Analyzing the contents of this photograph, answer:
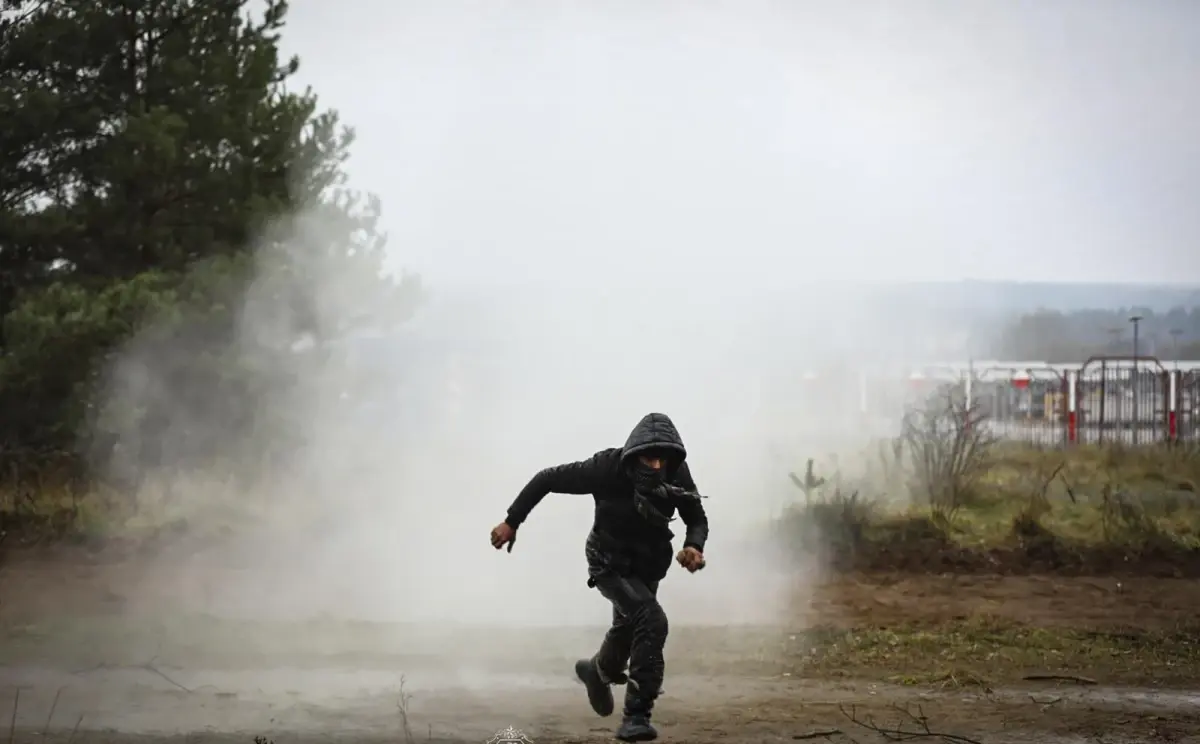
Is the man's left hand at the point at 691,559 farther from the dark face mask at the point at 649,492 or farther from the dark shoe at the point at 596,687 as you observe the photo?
the dark shoe at the point at 596,687

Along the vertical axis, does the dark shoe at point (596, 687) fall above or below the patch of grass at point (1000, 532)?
below

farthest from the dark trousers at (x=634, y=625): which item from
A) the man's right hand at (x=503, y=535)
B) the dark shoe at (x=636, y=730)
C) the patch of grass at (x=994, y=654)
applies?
the patch of grass at (x=994, y=654)

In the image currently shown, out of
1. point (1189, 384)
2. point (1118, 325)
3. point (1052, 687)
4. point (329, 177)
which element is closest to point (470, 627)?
point (1052, 687)

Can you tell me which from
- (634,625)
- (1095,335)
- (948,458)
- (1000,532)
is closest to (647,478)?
(634,625)

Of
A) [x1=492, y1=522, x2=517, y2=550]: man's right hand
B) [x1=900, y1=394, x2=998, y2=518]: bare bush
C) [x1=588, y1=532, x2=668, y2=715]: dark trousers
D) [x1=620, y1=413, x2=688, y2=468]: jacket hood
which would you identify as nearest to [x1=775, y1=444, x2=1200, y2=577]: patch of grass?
[x1=900, y1=394, x2=998, y2=518]: bare bush

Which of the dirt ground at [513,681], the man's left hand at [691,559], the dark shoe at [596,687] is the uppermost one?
the man's left hand at [691,559]

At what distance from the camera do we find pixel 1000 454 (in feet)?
55.7

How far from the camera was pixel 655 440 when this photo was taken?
5762 millimetres

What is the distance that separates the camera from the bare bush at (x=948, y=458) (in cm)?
1309

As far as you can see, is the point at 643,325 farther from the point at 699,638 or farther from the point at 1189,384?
the point at 1189,384

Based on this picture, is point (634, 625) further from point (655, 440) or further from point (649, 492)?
point (655, 440)

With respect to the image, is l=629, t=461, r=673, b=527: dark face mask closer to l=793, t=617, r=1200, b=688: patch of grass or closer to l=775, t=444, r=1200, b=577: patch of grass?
l=793, t=617, r=1200, b=688: patch of grass

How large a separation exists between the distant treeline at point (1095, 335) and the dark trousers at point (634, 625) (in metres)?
26.0

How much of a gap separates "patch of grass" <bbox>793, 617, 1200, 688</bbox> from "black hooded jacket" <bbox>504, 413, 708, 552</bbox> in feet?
7.69
